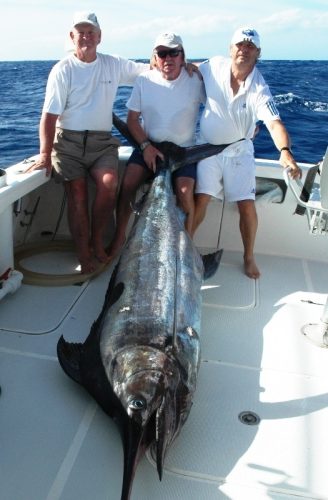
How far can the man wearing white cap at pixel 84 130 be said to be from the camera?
3.05 meters

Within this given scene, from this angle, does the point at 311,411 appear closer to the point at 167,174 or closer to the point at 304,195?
the point at 304,195

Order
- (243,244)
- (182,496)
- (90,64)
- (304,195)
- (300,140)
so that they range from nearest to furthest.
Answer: (182,496) → (304,195) → (90,64) → (243,244) → (300,140)

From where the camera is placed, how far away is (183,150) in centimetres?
321

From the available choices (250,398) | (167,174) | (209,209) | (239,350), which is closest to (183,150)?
(167,174)

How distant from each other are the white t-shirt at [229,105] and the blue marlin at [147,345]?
29.5 inches

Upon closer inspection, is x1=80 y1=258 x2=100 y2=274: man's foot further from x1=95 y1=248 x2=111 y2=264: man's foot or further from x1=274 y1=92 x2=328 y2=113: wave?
x1=274 y1=92 x2=328 y2=113: wave

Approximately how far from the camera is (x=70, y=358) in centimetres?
218

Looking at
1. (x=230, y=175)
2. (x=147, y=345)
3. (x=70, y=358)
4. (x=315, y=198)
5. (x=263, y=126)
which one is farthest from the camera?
(x=263, y=126)

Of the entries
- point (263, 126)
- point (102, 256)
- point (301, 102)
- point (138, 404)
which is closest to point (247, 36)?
point (102, 256)

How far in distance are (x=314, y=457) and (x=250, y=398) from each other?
1.25ft

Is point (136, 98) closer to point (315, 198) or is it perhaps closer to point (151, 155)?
point (151, 155)

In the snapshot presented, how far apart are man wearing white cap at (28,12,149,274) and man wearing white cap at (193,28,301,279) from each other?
2.00 feet

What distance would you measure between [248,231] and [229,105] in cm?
84

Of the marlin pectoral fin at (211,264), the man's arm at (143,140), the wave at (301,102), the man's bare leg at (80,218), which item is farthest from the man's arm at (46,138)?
the wave at (301,102)
